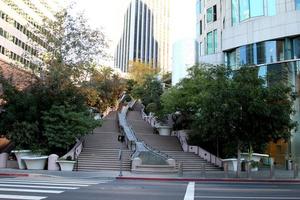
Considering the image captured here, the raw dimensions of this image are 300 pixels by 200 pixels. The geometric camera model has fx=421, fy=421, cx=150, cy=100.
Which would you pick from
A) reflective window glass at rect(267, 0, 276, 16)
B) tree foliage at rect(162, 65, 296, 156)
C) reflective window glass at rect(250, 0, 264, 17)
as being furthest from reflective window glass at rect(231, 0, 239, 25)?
tree foliage at rect(162, 65, 296, 156)

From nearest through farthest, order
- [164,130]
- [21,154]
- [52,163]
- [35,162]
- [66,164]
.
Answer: [66,164]
[52,163]
[35,162]
[21,154]
[164,130]

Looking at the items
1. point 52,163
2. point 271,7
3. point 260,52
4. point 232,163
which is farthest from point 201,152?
point 271,7

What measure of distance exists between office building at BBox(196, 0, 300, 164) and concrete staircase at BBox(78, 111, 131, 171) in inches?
517

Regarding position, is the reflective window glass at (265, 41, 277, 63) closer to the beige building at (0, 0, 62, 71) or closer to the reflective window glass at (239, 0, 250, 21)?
the reflective window glass at (239, 0, 250, 21)

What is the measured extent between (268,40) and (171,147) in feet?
45.9

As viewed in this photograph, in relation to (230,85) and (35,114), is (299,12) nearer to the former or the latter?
(230,85)

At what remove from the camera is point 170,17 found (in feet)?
573

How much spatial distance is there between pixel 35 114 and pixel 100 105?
3352 cm

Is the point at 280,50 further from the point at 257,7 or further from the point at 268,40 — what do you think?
the point at 257,7

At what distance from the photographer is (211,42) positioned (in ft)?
179

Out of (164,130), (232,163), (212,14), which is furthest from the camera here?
(212,14)

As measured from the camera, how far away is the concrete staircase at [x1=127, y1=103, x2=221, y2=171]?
111 feet

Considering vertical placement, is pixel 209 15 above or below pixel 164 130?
above

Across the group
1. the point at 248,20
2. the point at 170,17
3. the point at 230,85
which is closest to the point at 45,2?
the point at 248,20
